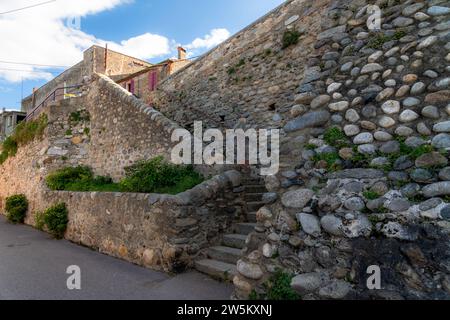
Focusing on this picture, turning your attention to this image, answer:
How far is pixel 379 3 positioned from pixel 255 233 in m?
2.69

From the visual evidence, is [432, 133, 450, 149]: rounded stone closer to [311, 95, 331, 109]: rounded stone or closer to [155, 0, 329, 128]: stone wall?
[311, 95, 331, 109]: rounded stone

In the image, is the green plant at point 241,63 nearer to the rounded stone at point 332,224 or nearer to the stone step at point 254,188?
the stone step at point 254,188

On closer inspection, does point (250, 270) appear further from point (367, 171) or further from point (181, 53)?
point (181, 53)

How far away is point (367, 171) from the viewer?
7.85 ft

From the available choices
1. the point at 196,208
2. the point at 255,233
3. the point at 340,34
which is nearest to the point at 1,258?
the point at 196,208

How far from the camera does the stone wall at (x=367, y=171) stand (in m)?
1.97

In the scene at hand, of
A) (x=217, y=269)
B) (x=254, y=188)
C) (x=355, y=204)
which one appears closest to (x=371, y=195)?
(x=355, y=204)

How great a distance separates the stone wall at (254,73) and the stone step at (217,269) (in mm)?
4069

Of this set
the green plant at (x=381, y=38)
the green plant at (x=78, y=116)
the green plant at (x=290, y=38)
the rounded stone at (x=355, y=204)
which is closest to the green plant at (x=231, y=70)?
the green plant at (x=290, y=38)

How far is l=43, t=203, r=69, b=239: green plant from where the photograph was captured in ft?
Result: 23.2

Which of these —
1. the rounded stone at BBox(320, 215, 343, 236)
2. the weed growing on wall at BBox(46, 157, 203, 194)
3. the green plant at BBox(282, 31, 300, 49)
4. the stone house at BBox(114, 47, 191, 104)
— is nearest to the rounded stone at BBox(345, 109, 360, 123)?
the rounded stone at BBox(320, 215, 343, 236)

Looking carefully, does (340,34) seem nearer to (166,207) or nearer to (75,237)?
(166,207)

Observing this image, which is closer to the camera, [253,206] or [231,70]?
[253,206]

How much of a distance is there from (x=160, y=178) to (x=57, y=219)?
3.38m
